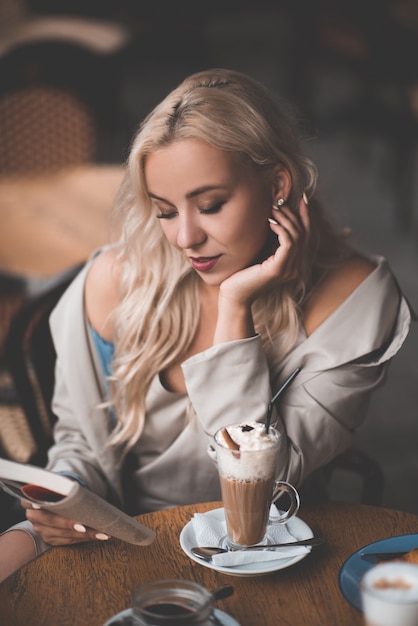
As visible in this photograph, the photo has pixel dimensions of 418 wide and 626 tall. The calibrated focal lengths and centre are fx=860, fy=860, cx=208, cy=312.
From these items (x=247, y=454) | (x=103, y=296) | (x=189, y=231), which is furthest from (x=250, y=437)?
(x=103, y=296)

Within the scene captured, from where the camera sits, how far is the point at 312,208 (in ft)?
5.86

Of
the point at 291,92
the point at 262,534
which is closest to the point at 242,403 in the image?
the point at 262,534

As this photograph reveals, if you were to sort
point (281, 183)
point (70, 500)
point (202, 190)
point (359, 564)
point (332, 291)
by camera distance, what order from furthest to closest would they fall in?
point (332, 291)
point (281, 183)
point (202, 190)
point (359, 564)
point (70, 500)

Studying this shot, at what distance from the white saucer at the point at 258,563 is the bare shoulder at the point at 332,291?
46 centimetres

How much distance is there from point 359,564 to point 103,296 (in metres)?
0.82

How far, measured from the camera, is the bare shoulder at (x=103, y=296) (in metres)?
1.82

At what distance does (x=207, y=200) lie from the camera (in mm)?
1539

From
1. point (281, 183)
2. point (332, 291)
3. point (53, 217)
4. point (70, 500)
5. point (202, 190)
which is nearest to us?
point (70, 500)

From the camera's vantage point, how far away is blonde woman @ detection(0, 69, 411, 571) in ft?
5.08

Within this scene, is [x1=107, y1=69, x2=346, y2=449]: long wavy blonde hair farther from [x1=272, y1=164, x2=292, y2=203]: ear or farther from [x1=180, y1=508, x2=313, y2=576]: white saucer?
[x1=180, y1=508, x2=313, y2=576]: white saucer

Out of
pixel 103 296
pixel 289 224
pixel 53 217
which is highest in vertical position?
pixel 289 224

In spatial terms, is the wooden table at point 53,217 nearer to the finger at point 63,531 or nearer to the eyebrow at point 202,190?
the eyebrow at point 202,190

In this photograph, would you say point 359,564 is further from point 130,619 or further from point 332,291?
point 332,291

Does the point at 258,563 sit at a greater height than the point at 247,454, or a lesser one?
lesser
